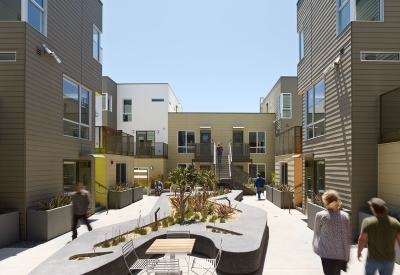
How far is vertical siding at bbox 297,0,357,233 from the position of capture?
981 centimetres

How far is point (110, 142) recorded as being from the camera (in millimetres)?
17297

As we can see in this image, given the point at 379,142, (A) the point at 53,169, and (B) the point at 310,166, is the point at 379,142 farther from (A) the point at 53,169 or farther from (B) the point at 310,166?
(A) the point at 53,169

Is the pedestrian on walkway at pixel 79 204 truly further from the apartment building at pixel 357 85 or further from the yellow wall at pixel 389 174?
the yellow wall at pixel 389 174

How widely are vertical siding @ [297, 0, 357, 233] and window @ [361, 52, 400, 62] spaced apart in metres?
0.40

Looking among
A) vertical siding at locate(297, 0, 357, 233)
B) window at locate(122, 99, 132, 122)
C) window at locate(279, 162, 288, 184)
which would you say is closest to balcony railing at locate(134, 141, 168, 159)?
window at locate(122, 99, 132, 122)

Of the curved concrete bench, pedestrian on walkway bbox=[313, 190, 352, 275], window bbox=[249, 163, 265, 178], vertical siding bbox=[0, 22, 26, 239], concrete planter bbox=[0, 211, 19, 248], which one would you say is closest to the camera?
pedestrian on walkway bbox=[313, 190, 352, 275]

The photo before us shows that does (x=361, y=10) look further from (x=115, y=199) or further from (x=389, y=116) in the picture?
(x=115, y=199)

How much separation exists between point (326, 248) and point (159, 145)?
24.0 meters

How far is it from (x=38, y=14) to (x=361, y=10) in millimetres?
9083

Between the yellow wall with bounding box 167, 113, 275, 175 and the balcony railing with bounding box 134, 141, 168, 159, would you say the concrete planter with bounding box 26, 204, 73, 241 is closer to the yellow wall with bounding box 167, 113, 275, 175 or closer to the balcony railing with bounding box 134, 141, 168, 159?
the balcony railing with bounding box 134, 141, 168, 159

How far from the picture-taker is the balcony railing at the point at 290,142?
625 inches

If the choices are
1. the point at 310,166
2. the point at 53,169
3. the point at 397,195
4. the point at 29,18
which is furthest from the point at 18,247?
the point at 310,166

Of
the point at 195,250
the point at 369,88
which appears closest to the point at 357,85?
the point at 369,88

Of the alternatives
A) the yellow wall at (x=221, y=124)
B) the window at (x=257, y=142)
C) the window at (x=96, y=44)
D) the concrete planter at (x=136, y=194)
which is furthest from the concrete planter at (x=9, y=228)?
the window at (x=257, y=142)
